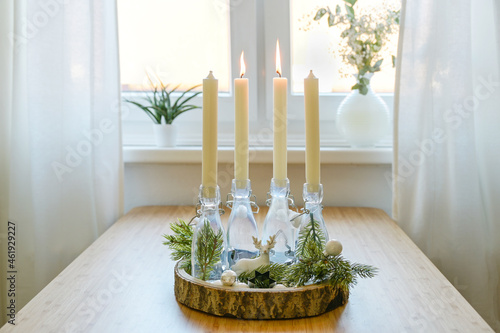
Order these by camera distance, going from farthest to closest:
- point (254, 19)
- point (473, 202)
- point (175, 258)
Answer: point (254, 19), point (473, 202), point (175, 258)

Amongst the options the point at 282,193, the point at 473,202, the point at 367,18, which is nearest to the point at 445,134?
the point at 473,202

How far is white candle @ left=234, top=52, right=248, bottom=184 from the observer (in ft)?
2.99

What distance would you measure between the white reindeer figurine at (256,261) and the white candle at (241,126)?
11 centimetres

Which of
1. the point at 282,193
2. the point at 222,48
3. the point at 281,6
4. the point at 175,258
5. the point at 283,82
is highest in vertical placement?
the point at 281,6

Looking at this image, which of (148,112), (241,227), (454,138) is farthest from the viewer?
A: (148,112)

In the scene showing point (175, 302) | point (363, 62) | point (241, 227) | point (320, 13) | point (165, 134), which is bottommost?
point (175, 302)

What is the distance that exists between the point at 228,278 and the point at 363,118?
96cm

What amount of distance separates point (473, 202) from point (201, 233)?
842mm

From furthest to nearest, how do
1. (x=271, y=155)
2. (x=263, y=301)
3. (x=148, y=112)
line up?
(x=148, y=112)
(x=271, y=155)
(x=263, y=301)

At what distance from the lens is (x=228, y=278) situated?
2.75 ft

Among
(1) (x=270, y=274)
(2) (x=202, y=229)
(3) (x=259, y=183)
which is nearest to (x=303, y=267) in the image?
(1) (x=270, y=274)

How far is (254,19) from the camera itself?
70.4 inches

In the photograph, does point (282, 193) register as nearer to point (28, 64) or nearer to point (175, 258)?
point (175, 258)

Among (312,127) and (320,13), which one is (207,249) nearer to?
(312,127)
